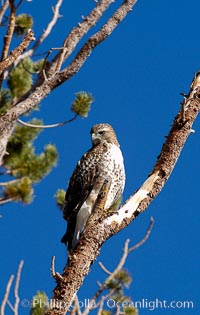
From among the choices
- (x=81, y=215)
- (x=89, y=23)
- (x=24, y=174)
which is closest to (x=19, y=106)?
(x=81, y=215)

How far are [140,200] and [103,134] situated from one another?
8.57 feet

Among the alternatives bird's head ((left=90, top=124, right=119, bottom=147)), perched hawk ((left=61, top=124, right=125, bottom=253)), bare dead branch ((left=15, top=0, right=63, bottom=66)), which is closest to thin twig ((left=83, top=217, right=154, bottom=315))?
perched hawk ((left=61, top=124, right=125, bottom=253))

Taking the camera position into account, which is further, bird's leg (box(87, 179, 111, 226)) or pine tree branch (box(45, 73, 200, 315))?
bird's leg (box(87, 179, 111, 226))

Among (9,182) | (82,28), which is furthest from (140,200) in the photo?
(9,182)

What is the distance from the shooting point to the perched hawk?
231 inches

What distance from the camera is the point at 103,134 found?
691 cm

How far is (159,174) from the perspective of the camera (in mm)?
4387

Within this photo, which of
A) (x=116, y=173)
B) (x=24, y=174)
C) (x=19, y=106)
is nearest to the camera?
(x=19, y=106)

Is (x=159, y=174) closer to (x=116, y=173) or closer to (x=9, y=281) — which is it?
(x=9, y=281)

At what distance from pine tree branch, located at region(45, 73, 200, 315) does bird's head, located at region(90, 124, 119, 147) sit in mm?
2301

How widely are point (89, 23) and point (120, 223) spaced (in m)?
2.93

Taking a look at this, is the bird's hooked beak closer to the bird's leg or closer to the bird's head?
the bird's head

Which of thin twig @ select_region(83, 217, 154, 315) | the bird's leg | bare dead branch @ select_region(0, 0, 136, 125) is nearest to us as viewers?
thin twig @ select_region(83, 217, 154, 315)

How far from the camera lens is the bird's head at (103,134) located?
682 cm
